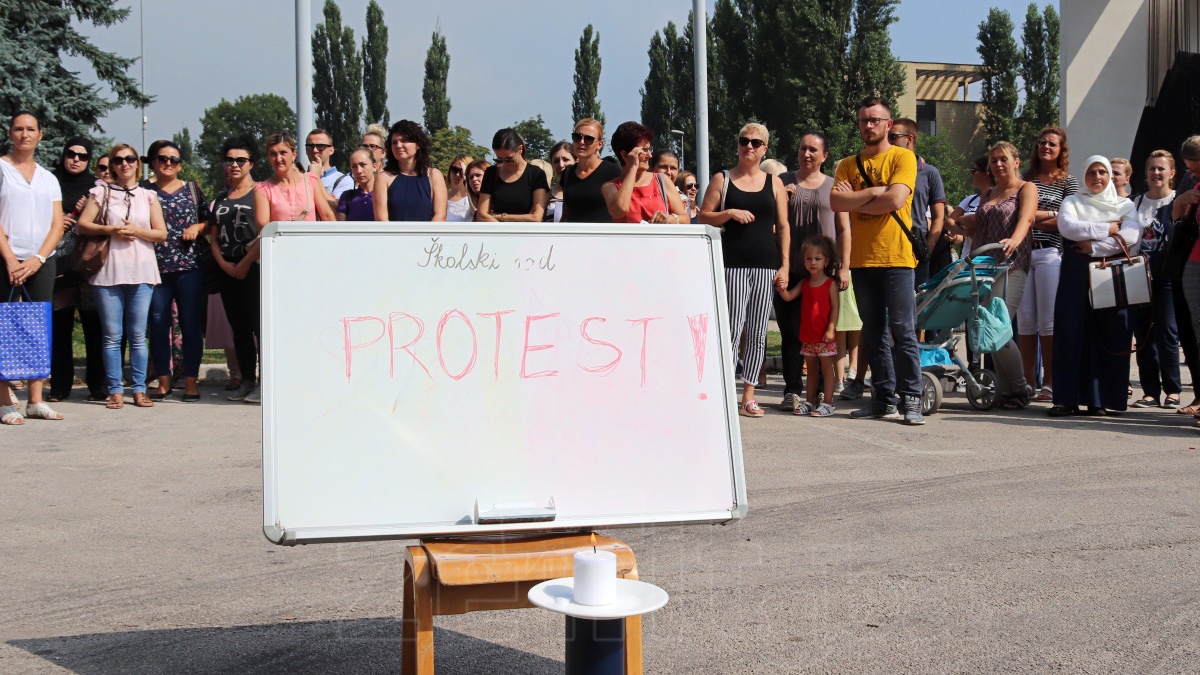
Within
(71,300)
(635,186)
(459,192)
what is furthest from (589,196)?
(71,300)

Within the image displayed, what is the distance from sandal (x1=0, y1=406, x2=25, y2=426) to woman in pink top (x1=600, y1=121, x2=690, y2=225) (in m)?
4.48

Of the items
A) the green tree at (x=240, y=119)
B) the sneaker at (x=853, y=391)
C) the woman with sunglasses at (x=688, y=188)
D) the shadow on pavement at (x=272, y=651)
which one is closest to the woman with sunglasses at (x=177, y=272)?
the woman with sunglasses at (x=688, y=188)

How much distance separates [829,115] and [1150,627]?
170ft

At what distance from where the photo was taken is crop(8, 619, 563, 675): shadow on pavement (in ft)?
13.2

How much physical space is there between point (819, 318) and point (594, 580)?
679 centimetres

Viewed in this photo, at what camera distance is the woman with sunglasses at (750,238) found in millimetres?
9547

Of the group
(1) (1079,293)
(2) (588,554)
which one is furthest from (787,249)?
(2) (588,554)

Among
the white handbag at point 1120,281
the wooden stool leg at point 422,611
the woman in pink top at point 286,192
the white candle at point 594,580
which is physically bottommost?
the wooden stool leg at point 422,611

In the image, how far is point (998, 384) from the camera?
1010 cm

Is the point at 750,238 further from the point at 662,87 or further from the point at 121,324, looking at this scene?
the point at 662,87

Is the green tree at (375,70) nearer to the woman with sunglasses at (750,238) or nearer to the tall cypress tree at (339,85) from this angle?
the tall cypress tree at (339,85)

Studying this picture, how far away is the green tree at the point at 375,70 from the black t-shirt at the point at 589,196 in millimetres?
65327

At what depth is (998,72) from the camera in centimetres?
7200

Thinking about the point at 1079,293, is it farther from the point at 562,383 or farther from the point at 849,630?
the point at 562,383
